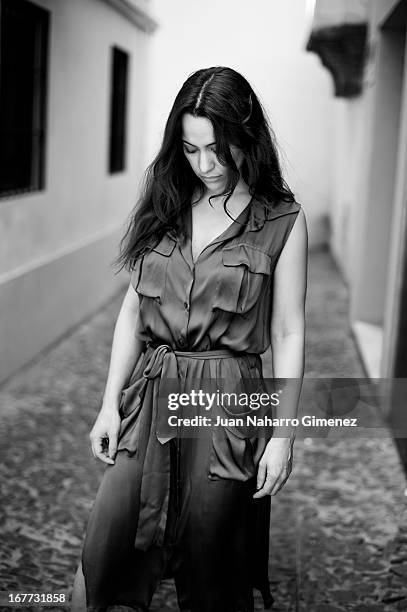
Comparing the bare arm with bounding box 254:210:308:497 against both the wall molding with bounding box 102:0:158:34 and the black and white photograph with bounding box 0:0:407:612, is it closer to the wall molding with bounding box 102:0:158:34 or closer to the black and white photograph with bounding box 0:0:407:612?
the black and white photograph with bounding box 0:0:407:612

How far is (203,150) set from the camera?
2223 mm

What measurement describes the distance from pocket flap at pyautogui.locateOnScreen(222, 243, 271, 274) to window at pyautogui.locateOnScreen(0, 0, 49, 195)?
3671 mm

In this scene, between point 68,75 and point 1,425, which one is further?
point 68,75

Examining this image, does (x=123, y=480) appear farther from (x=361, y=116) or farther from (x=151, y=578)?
(x=361, y=116)

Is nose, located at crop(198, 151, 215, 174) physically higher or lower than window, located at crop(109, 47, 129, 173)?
lower

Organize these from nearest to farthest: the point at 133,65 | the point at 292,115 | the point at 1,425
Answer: the point at 292,115, the point at 133,65, the point at 1,425

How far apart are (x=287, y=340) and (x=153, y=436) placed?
0.39m

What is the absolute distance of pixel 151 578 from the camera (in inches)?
98.9

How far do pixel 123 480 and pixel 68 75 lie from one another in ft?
13.7

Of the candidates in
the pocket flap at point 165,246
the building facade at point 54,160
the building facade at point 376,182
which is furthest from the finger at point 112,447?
the building facade at point 54,160

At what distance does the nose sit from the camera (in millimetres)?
2227

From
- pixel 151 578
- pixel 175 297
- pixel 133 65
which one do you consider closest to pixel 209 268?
pixel 175 297

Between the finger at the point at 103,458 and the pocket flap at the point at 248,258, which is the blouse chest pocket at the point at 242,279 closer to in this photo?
the pocket flap at the point at 248,258

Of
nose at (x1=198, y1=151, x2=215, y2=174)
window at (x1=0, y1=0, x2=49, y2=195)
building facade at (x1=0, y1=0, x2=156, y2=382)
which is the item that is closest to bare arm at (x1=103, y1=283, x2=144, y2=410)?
nose at (x1=198, y1=151, x2=215, y2=174)
